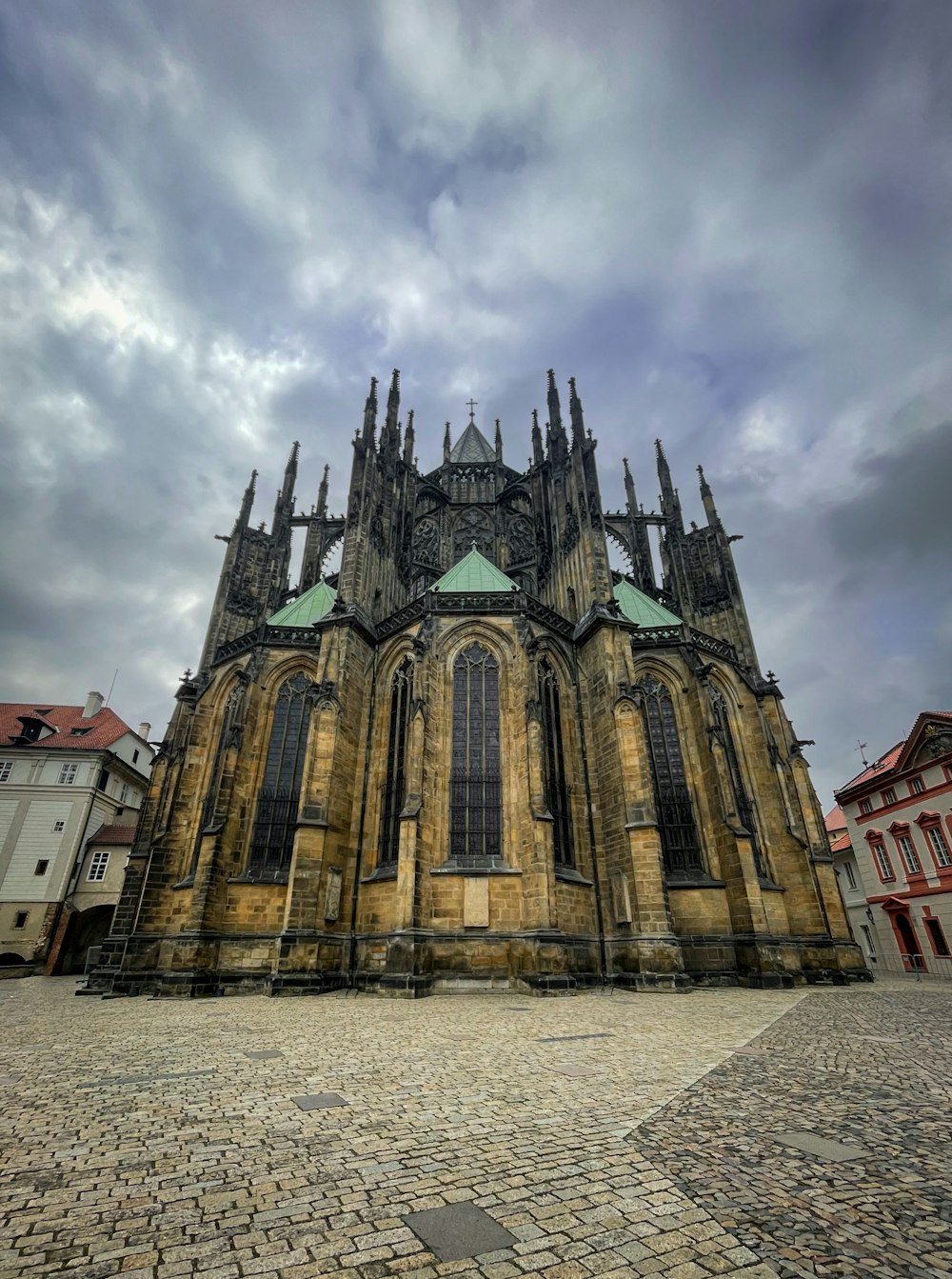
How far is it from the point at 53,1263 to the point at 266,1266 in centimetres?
93

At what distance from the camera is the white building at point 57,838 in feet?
89.9

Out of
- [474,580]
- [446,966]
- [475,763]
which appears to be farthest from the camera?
[474,580]

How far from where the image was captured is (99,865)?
1161 inches

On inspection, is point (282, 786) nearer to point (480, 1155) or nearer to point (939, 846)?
point (480, 1155)

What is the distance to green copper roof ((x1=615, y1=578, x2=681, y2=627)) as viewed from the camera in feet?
77.1

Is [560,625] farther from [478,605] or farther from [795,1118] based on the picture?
[795,1118]

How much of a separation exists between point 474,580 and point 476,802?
884cm

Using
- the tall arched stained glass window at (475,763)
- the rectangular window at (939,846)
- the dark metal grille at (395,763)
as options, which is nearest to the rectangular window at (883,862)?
the rectangular window at (939,846)

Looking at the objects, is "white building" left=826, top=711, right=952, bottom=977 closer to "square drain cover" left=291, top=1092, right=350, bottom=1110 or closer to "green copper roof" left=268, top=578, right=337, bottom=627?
Result: "green copper roof" left=268, top=578, right=337, bottom=627

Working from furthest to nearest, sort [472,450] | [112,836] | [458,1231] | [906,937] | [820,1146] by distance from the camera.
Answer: [472,450] → [112,836] → [906,937] → [820,1146] → [458,1231]

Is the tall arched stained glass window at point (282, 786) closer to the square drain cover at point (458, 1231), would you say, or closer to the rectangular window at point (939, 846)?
the square drain cover at point (458, 1231)

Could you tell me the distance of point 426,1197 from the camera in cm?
313

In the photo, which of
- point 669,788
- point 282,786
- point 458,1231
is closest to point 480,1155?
point 458,1231

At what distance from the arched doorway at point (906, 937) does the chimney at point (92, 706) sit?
4398 cm
